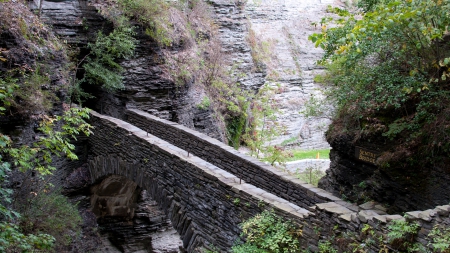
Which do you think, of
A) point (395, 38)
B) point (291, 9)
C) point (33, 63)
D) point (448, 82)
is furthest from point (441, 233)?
point (291, 9)

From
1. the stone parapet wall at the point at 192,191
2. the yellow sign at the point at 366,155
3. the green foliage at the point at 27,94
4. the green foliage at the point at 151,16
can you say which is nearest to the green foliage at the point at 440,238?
the stone parapet wall at the point at 192,191

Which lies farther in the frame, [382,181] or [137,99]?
[137,99]

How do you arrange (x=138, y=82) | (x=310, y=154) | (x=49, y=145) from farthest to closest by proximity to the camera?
1. (x=310, y=154)
2. (x=138, y=82)
3. (x=49, y=145)

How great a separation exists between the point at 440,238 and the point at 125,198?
37.7 ft

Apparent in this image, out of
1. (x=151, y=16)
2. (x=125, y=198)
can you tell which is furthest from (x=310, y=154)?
(x=151, y=16)

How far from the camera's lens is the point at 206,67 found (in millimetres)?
16000

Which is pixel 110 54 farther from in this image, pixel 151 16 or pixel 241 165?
pixel 241 165

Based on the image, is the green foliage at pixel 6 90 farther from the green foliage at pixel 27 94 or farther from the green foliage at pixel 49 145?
the green foliage at pixel 49 145

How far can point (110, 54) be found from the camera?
1219 centimetres

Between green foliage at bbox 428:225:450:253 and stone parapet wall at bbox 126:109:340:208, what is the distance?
228 centimetres

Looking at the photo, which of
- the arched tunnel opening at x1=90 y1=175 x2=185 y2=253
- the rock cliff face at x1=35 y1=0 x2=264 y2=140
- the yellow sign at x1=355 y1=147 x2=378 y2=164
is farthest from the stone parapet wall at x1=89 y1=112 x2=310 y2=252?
the arched tunnel opening at x1=90 y1=175 x2=185 y2=253

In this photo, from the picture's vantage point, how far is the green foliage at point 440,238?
3.49 meters

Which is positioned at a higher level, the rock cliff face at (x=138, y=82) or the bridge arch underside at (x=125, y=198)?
the rock cliff face at (x=138, y=82)

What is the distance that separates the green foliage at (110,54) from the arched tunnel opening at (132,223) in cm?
338
